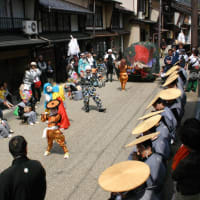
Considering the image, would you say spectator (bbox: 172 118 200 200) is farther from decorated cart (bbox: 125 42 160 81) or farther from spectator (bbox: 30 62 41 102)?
decorated cart (bbox: 125 42 160 81)

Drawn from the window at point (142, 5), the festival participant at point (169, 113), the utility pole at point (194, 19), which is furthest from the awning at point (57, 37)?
the window at point (142, 5)

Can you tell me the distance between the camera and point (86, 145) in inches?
287

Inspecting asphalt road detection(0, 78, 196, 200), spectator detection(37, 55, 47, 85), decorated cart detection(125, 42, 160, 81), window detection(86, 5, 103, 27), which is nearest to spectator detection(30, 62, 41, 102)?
asphalt road detection(0, 78, 196, 200)

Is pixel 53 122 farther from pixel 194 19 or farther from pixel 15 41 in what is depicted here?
pixel 194 19

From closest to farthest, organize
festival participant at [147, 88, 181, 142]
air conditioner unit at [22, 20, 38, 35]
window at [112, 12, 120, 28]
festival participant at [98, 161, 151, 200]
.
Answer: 1. festival participant at [98, 161, 151, 200]
2. festival participant at [147, 88, 181, 142]
3. air conditioner unit at [22, 20, 38, 35]
4. window at [112, 12, 120, 28]

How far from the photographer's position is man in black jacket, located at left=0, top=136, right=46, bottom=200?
9.66ft

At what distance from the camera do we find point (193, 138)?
3.19 meters

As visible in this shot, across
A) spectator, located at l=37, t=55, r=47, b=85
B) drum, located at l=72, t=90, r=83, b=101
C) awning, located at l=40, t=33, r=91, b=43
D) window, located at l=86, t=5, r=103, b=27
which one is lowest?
drum, located at l=72, t=90, r=83, b=101

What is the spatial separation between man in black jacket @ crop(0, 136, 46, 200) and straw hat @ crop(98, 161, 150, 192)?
77cm

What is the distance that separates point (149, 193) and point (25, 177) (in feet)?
5.42

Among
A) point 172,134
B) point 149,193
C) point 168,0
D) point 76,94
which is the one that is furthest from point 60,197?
point 168,0

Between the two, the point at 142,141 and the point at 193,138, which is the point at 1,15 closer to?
the point at 142,141

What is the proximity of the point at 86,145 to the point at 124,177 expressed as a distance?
444 centimetres

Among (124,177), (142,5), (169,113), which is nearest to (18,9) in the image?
(169,113)
